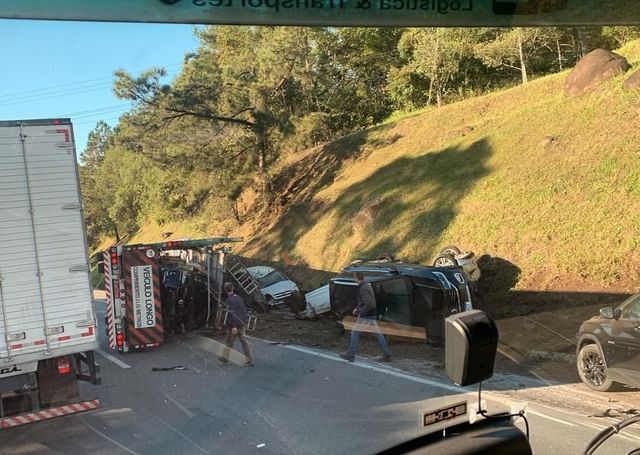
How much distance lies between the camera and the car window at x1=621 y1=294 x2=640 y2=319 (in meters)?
6.62

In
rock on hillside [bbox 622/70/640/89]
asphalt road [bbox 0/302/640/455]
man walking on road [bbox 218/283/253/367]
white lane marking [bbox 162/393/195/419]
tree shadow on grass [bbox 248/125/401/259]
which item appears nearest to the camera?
asphalt road [bbox 0/302/640/455]

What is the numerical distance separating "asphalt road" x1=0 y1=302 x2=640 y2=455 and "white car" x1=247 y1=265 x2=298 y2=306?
4.48 ft

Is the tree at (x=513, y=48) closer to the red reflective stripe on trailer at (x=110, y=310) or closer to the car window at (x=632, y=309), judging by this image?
the car window at (x=632, y=309)

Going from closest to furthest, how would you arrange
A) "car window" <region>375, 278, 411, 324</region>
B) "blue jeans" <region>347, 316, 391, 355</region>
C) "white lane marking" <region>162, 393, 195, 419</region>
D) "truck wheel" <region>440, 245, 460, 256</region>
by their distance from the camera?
"white lane marking" <region>162, 393, 195, 419</region>, "car window" <region>375, 278, 411, 324</region>, "blue jeans" <region>347, 316, 391, 355</region>, "truck wheel" <region>440, 245, 460, 256</region>

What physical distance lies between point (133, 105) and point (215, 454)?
2734mm

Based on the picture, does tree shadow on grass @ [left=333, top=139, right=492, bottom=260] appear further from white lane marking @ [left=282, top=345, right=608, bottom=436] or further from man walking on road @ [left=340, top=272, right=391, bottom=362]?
white lane marking @ [left=282, top=345, right=608, bottom=436]

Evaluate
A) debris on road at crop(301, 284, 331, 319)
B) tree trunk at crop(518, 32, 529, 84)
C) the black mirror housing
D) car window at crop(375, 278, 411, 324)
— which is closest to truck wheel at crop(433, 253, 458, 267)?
debris on road at crop(301, 284, 331, 319)

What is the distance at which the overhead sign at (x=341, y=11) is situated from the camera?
3.78m

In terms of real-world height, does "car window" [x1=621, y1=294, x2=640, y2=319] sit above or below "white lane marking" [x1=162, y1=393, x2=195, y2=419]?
above

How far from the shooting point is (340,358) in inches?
336

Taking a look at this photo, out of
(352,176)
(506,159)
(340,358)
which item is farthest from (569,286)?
(352,176)

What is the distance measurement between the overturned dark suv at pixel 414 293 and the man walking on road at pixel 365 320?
0.11 m

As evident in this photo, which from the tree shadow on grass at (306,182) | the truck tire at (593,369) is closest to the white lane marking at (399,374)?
the truck tire at (593,369)

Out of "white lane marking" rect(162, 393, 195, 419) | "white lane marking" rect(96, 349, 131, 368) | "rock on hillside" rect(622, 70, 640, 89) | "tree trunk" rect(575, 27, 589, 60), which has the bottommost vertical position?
"white lane marking" rect(96, 349, 131, 368)
